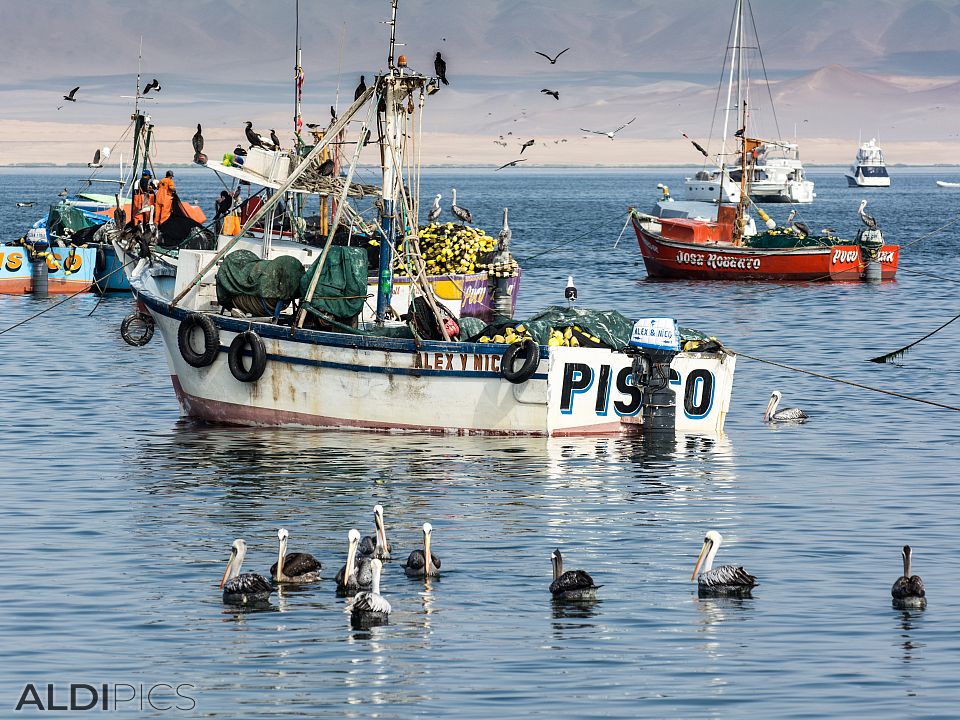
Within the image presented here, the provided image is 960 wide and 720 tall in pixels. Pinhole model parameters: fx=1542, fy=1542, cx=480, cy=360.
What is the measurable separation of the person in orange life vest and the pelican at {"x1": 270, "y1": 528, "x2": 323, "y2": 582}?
2965cm

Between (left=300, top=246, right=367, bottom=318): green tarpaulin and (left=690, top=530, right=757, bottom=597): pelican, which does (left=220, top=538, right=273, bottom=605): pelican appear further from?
(left=300, top=246, right=367, bottom=318): green tarpaulin

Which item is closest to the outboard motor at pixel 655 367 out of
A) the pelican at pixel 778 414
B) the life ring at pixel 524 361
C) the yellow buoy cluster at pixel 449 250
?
the life ring at pixel 524 361

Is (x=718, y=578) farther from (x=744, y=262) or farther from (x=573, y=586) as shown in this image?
(x=744, y=262)

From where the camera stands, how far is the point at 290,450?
26125 millimetres

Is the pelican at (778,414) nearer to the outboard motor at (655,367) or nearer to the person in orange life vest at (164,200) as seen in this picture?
the outboard motor at (655,367)

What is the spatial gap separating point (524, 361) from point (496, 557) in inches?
267

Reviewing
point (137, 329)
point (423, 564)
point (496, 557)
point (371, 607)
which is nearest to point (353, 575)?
point (423, 564)

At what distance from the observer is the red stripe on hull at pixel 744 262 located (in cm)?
5981

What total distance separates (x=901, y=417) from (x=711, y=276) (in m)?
31.3

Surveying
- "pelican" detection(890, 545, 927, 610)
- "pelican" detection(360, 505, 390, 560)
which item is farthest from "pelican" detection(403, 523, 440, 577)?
"pelican" detection(890, 545, 927, 610)

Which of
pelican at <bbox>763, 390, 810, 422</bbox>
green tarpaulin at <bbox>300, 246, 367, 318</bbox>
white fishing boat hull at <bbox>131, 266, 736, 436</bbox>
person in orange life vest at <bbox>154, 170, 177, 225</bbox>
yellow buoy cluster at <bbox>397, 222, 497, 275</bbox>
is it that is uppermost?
person in orange life vest at <bbox>154, 170, 177, 225</bbox>

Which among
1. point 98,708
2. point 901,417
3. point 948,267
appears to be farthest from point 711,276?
point 98,708

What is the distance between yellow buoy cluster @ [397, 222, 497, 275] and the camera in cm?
3959

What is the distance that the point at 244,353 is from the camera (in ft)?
88.4
